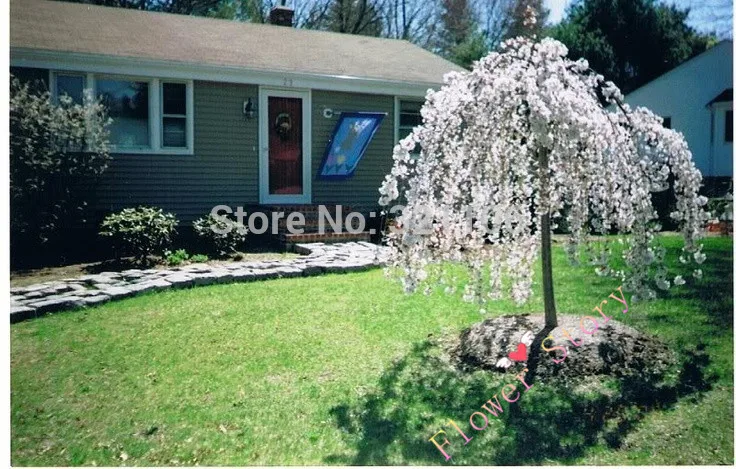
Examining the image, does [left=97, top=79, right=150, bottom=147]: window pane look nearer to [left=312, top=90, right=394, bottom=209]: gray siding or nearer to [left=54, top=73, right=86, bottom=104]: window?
[left=54, top=73, right=86, bottom=104]: window

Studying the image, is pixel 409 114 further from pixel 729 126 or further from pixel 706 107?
pixel 729 126

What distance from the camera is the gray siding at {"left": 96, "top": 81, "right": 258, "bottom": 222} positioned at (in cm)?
717

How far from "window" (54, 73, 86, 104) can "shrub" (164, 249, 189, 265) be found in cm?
222

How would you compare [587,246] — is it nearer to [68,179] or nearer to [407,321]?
[407,321]

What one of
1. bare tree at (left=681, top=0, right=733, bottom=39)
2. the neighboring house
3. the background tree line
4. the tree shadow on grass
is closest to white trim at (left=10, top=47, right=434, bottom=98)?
the background tree line

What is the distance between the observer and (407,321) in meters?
4.15

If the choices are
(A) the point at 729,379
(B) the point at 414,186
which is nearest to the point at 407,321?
(B) the point at 414,186

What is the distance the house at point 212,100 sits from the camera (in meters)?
6.89

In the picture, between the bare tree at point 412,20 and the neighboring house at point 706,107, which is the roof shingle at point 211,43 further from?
the neighboring house at point 706,107

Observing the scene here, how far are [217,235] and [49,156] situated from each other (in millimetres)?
1814

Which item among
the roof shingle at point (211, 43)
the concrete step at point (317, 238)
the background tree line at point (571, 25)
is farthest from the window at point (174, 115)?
the background tree line at point (571, 25)

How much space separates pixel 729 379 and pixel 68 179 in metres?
5.95

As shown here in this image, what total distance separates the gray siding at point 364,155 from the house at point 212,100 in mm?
16

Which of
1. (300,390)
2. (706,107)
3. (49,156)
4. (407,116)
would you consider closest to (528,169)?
(300,390)
